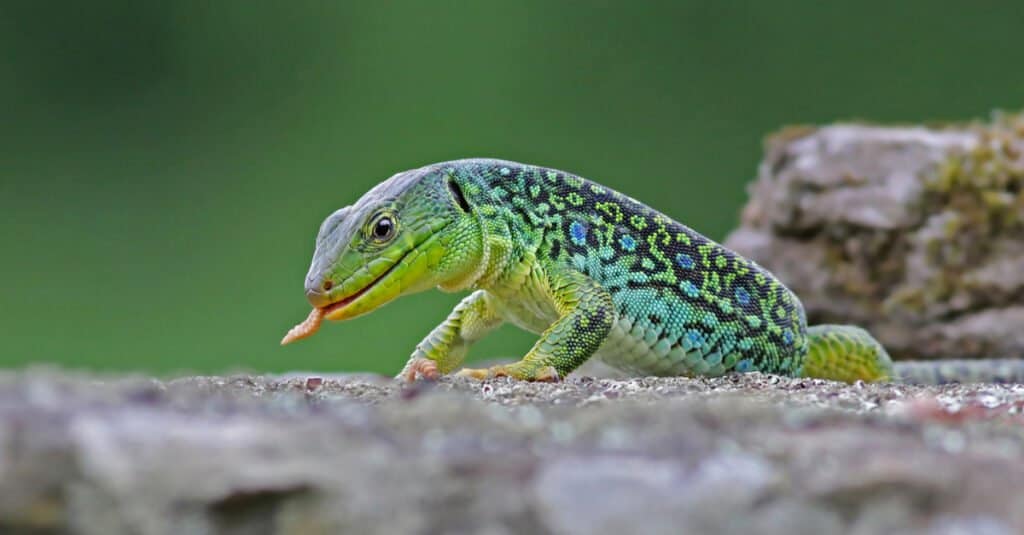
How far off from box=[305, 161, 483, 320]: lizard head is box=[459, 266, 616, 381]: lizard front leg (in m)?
0.33

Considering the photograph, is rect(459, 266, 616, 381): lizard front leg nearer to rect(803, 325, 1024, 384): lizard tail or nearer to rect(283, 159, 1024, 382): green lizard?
rect(283, 159, 1024, 382): green lizard

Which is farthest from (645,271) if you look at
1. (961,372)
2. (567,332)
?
(961,372)

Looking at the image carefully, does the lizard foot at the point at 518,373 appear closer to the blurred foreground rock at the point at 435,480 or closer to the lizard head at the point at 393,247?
the lizard head at the point at 393,247

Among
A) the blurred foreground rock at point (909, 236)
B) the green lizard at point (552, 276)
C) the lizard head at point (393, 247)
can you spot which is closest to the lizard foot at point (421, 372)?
the green lizard at point (552, 276)

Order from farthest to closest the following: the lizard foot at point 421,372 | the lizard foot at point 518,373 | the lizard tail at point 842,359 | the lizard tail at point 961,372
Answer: the lizard tail at point 961,372 → the lizard tail at point 842,359 → the lizard foot at point 421,372 → the lizard foot at point 518,373

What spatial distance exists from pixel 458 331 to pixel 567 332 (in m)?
0.91

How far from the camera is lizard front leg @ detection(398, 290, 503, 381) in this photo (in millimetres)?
4852

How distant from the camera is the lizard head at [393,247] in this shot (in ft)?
13.4

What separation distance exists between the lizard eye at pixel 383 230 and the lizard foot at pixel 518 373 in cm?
Result: 56

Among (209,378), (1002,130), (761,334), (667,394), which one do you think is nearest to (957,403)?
(667,394)

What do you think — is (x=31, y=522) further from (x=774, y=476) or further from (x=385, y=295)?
(x=385, y=295)

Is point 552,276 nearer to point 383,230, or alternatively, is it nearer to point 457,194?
point 457,194

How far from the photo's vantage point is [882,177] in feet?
21.0

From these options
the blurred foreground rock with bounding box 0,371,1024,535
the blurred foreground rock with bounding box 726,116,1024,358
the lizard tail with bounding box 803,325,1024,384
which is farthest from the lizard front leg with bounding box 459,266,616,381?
the blurred foreground rock with bounding box 726,116,1024,358
